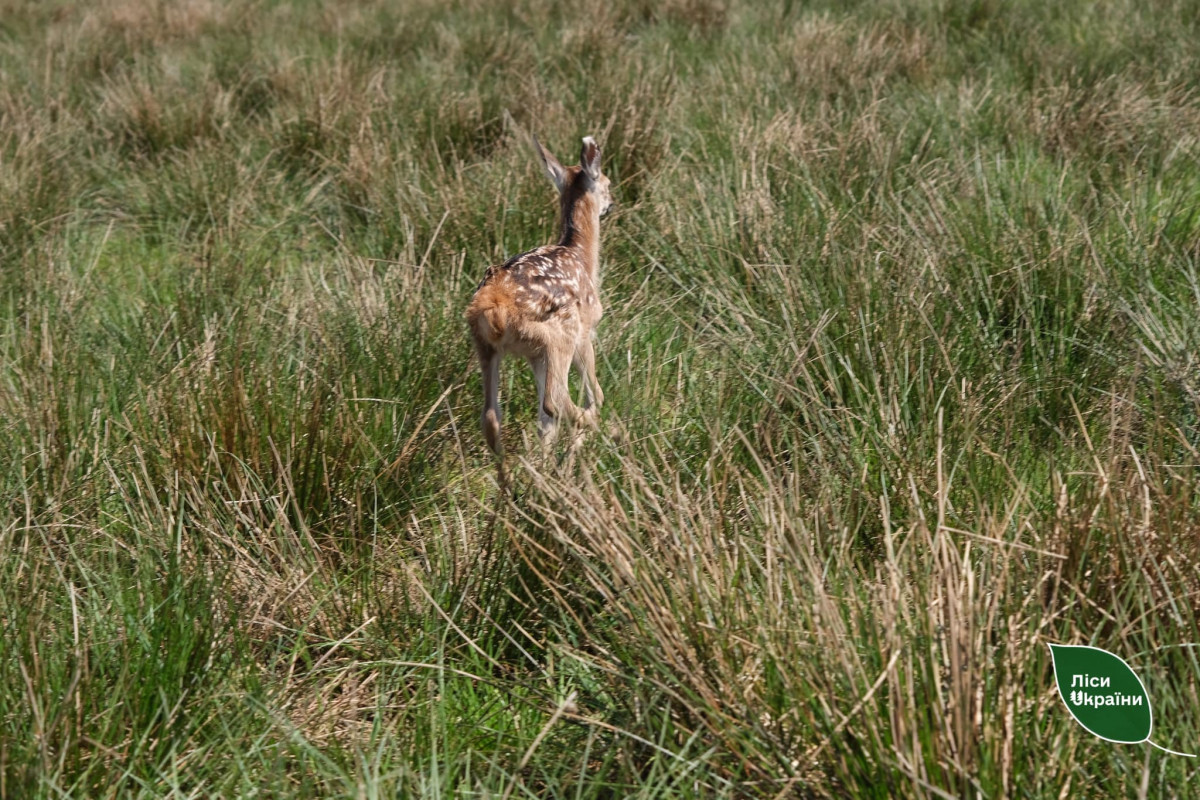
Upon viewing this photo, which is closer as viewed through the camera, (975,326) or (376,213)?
(975,326)

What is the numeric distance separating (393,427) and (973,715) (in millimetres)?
1828

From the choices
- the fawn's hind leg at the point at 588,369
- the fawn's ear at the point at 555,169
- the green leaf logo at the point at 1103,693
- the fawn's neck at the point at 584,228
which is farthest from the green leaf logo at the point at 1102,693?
the fawn's ear at the point at 555,169

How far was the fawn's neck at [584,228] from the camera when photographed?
157 inches

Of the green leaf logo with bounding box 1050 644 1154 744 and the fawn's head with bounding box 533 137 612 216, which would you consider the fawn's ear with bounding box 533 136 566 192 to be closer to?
the fawn's head with bounding box 533 137 612 216

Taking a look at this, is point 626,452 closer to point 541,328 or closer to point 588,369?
point 541,328

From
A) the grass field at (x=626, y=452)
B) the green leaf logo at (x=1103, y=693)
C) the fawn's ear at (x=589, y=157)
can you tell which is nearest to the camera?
the green leaf logo at (x=1103, y=693)

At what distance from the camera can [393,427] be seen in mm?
3154

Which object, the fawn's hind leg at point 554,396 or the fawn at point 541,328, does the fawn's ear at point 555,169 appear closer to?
the fawn at point 541,328

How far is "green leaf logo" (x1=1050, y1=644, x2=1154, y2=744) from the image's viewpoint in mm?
1838

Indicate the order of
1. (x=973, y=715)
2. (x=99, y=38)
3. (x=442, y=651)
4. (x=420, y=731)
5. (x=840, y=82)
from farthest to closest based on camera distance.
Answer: (x=99, y=38) → (x=840, y=82) → (x=442, y=651) → (x=420, y=731) → (x=973, y=715)

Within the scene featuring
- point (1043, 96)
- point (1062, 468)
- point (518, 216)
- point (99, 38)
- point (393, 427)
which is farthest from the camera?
point (99, 38)

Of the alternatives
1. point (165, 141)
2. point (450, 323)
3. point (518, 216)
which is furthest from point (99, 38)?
point (450, 323)

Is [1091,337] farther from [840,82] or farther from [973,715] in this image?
[840,82]

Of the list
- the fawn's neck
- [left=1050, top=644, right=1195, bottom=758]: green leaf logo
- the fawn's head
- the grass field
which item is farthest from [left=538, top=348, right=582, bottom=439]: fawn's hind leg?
[left=1050, top=644, right=1195, bottom=758]: green leaf logo
